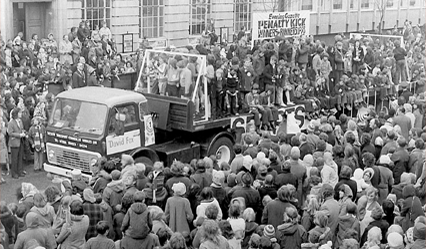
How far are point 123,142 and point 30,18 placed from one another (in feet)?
52.2

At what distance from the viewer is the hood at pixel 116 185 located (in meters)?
11.5

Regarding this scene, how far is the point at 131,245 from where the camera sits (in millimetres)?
9469

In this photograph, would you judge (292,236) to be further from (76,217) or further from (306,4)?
(306,4)

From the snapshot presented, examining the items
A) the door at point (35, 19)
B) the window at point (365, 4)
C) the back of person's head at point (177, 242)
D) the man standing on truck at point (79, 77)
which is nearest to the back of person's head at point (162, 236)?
the back of person's head at point (177, 242)

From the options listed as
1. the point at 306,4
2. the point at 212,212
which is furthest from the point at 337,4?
the point at 212,212

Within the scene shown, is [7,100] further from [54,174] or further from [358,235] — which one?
[358,235]

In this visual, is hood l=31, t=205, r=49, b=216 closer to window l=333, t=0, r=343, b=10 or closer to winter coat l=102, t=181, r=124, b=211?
winter coat l=102, t=181, r=124, b=211

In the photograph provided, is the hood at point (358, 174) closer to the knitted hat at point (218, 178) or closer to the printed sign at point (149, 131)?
the knitted hat at point (218, 178)

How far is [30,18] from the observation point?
1164 inches

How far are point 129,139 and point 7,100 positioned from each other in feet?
14.0

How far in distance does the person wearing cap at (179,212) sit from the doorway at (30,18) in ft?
64.7

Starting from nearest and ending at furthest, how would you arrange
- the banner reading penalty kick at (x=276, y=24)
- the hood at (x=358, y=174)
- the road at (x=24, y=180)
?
the hood at (x=358, y=174)
the road at (x=24, y=180)
the banner reading penalty kick at (x=276, y=24)

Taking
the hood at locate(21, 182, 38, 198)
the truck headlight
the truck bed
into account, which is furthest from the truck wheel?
the hood at locate(21, 182, 38, 198)

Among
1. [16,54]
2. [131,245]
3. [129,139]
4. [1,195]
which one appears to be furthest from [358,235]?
[16,54]
